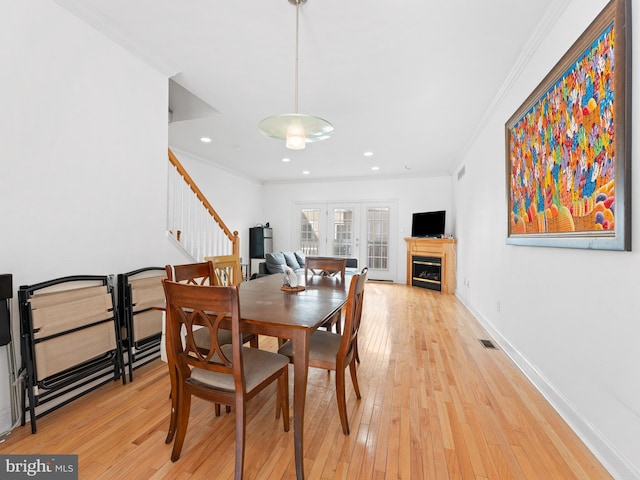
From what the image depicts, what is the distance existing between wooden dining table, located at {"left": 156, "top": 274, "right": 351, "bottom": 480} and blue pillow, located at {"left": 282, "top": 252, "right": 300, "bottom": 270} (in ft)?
13.7

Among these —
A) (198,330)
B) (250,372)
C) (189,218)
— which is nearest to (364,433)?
(250,372)

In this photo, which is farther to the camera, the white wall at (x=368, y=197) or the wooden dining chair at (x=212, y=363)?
the white wall at (x=368, y=197)

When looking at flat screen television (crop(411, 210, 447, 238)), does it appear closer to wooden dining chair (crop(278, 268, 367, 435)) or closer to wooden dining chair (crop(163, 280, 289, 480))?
wooden dining chair (crop(278, 268, 367, 435))

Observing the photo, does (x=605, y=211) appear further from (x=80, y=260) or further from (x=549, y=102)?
(x=80, y=260)

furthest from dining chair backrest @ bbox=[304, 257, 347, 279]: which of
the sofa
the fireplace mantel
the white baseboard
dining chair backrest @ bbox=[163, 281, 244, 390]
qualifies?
the fireplace mantel

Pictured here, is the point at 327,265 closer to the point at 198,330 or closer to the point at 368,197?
the point at 198,330

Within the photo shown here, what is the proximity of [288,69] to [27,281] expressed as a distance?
8.74 ft

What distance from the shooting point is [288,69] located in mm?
2805

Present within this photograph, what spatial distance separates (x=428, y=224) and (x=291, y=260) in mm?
3273

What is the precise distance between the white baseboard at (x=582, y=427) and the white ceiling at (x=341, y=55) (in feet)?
8.60

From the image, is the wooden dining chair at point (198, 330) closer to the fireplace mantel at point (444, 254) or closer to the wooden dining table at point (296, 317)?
the wooden dining table at point (296, 317)

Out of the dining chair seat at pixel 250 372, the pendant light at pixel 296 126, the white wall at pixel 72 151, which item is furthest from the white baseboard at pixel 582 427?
the white wall at pixel 72 151

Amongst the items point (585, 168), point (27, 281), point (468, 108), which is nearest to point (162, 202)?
point (27, 281)

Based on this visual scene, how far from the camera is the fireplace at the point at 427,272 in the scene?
20.5 feet
